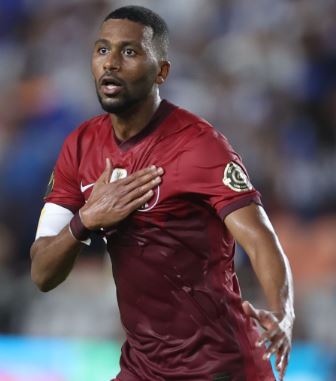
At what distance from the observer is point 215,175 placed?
3.44m

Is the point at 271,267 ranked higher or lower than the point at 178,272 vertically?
higher

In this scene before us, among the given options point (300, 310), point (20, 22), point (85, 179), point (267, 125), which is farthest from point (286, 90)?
point (85, 179)

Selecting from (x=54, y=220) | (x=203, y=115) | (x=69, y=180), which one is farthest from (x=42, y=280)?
(x=203, y=115)

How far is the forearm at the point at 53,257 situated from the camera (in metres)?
3.69

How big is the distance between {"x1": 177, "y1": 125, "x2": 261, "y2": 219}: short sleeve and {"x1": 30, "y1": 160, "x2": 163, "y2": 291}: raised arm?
11 cm

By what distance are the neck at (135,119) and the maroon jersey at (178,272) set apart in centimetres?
4

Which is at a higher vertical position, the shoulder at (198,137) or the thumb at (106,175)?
the shoulder at (198,137)

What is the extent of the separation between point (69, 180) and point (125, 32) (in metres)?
0.64

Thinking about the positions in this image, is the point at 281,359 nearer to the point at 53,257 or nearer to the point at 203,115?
the point at 53,257

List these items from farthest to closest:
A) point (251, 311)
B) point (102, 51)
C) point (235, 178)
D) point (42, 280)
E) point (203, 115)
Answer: point (203, 115) < point (42, 280) < point (102, 51) < point (235, 178) < point (251, 311)

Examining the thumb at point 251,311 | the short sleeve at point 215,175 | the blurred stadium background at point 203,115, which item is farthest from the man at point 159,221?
the blurred stadium background at point 203,115

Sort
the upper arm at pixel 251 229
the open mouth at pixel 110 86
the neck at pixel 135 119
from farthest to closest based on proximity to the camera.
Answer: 1. the neck at pixel 135 119
2. the open mouth at pixel 110 86
3. the upper arm at pixel 251 229

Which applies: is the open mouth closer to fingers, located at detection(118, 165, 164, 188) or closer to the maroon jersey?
the maroon jersey

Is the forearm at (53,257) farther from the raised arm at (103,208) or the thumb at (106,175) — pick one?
the thumb at (106,175)
